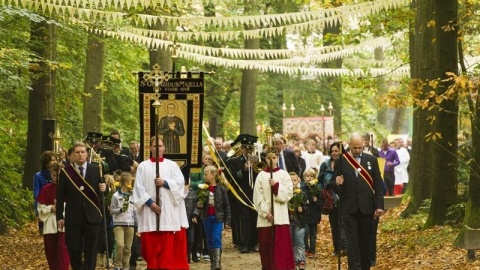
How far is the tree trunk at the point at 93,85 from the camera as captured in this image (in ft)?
95.5

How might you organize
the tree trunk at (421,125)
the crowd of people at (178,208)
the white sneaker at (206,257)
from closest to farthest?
the crowd of people at (178,208), the white sneaker at (206,257), the tree trunk at (421,125)

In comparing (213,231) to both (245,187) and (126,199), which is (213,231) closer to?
(126,199)

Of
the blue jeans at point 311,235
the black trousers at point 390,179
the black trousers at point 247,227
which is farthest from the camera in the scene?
the black trousers at point 390,179

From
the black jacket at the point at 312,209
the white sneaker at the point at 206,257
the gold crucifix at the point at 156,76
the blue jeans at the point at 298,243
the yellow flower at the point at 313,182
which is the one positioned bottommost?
the white sneaker at the point at 206,257

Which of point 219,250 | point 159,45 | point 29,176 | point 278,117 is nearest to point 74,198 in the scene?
point 219,250

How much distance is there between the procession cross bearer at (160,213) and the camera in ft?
53.8

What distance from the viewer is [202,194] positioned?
2070 centimetres

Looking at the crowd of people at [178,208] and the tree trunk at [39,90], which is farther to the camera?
the tree trunk at [39,90]

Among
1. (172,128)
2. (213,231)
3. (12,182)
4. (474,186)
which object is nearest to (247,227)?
(213,231)

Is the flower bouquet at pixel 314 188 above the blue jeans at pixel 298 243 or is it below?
above

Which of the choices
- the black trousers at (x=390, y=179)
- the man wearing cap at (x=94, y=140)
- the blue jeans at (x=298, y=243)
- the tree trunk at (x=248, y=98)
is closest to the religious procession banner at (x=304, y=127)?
the tree trunk at (x=248, y=98)

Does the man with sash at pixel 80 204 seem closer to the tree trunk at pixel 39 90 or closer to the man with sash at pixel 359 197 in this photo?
the man with sash at pixel 359 197

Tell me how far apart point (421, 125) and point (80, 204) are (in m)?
10.4

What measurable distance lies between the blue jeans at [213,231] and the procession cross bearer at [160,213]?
3337 millimetres
